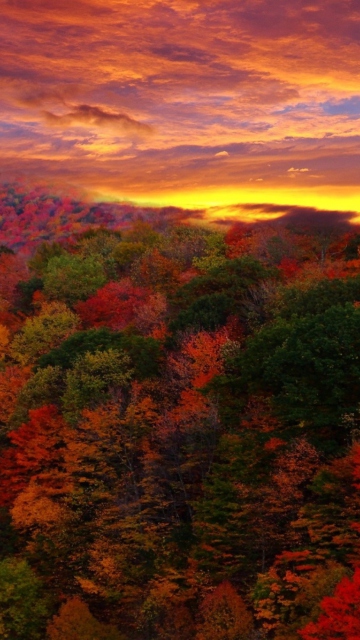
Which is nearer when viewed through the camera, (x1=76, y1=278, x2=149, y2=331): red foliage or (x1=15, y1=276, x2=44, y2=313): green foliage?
(x1=76, y1=278, x2=149, y2=331): red foliage

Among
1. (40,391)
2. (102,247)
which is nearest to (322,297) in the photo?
(40,391)

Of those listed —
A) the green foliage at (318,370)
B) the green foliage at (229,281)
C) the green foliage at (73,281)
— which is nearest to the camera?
the green foliage at (318,370)

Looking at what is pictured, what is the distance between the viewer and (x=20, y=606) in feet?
148

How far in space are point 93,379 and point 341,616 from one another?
30.1m

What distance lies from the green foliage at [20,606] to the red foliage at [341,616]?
64.1ft

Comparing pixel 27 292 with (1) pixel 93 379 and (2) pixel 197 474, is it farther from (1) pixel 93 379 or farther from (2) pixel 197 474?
(2) pixel 197 474

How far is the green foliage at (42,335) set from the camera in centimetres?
7650

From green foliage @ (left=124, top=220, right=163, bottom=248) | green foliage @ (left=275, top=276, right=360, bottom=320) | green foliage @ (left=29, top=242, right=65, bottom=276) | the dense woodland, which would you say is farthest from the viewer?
green foliage @ (left=29, top=242, right=65, bottom=276)

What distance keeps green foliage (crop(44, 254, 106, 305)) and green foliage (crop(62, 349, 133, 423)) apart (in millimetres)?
32053

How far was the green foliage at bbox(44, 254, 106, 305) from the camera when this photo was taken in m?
91.0

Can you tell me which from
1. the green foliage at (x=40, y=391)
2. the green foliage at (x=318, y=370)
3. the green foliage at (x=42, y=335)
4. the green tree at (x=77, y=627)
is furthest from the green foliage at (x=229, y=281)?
the green tree at (x=77, y=627)

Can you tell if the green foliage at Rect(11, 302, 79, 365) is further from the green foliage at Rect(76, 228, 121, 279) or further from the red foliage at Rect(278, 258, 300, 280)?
the green foliage at Rect(76, 228, 121, 279)

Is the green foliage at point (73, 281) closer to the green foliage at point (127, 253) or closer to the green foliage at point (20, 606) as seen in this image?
the green foliage at point (127, 253)

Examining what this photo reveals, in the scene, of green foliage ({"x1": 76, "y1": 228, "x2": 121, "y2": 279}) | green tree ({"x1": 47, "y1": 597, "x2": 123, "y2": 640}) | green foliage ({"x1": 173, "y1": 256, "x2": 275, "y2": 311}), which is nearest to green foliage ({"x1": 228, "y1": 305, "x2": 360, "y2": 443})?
green tree ({"x1": 47, "y1": 597, "x2": 123, "y2": 640})
